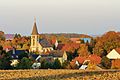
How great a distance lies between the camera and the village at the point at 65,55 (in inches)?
1850

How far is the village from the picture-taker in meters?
47.0

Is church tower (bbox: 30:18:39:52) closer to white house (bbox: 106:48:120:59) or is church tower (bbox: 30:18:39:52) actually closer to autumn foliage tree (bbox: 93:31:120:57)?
autumn foliage tree (bbox: 93:31:120:57)

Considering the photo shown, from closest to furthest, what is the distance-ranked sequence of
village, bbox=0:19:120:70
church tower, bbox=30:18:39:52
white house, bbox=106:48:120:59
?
1. village, bbox=0:19:120:70
2. white house, bbox=106:48:120:59
3. church tower, bbox=30:18:39:52

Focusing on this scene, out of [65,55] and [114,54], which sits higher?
[114,54]

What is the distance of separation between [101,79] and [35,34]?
89096 millimetres

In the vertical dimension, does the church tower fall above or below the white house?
above

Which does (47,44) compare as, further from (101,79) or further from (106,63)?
(101,79)

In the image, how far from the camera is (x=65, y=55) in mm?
78500

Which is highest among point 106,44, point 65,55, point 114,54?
point 106,44

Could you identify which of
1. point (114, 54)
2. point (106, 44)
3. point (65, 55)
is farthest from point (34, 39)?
point (114, 54)

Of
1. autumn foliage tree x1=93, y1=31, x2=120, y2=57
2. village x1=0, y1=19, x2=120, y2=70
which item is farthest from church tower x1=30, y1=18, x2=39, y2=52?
autumn foliage tree x1=93, y1=31, x2=120, y2=57

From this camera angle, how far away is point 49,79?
14.3 meters

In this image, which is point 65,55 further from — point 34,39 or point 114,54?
point 34,39

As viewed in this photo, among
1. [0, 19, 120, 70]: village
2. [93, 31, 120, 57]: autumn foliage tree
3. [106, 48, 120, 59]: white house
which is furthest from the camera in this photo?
[93, 31, 120, 57]: autumn foliage tree
